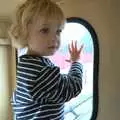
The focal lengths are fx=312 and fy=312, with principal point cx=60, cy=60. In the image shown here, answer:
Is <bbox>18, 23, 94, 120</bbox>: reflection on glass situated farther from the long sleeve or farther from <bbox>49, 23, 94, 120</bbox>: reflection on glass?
the long sleeve

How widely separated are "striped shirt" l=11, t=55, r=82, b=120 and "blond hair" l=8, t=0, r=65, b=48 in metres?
0.09

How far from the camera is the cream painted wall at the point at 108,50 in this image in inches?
56.3

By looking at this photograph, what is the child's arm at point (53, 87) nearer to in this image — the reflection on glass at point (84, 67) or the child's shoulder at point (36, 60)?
the child's shoulder at point (36, 60)

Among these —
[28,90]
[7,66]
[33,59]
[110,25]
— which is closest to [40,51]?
[33,59]

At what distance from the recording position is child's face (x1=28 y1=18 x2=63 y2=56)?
3.57 ft

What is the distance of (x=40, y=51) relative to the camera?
1.12 metres

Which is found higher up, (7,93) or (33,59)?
(33,59)

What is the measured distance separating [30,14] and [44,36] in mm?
91

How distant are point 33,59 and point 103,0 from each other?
56cm

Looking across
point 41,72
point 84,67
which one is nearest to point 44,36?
point 41,72

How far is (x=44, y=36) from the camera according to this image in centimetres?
110

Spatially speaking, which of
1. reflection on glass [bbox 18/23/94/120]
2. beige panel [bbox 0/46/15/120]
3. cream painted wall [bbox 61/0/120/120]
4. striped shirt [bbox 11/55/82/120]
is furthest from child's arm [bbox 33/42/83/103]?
beige panel [bbox 0/46/15/120]

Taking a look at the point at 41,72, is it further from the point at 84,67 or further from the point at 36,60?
the point at 84,67

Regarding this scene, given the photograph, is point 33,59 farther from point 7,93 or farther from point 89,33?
point 7,93
